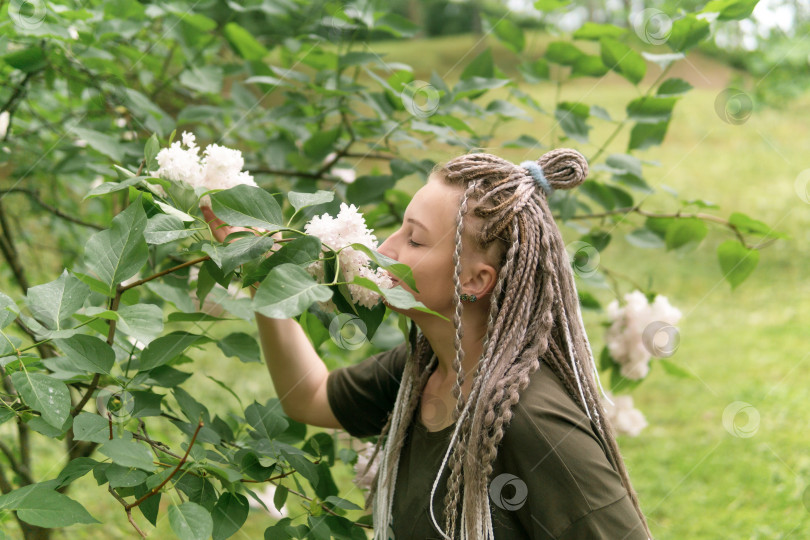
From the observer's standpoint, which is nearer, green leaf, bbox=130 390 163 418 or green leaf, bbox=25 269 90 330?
green leaf, bbox=25 269 90 330

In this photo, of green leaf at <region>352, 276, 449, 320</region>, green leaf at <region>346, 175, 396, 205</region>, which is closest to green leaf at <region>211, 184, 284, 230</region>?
green leaf at <region>352, 276, 449, 320</region>

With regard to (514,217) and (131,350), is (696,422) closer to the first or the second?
(514,217)

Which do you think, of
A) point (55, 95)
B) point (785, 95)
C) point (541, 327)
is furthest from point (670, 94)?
point (785, 95)

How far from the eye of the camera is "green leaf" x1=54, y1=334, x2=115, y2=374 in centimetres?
75

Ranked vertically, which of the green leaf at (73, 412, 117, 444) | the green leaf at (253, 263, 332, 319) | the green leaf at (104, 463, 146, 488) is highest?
the green leaf at (253, 263, 332, 319)

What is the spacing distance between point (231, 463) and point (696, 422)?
8.58 feet

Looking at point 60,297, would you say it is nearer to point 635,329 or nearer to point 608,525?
point 608,525

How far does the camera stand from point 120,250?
0.77 m

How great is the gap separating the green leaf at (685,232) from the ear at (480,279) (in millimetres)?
574

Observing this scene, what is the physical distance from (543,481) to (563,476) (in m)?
0.02

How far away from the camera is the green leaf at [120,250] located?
763 millimetres

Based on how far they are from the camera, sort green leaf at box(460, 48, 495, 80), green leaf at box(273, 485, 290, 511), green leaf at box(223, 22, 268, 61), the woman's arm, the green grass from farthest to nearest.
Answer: the green grass < green leaf at box(223, 22, 268, 61) < green leaf at box(460, 48, 495, 80) < the woman's arm < green leaf at box(273, 485, 290, 511)

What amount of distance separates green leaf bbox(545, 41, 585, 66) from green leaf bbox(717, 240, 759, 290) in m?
0.43

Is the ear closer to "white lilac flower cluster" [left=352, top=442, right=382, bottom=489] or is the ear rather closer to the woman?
the woman
